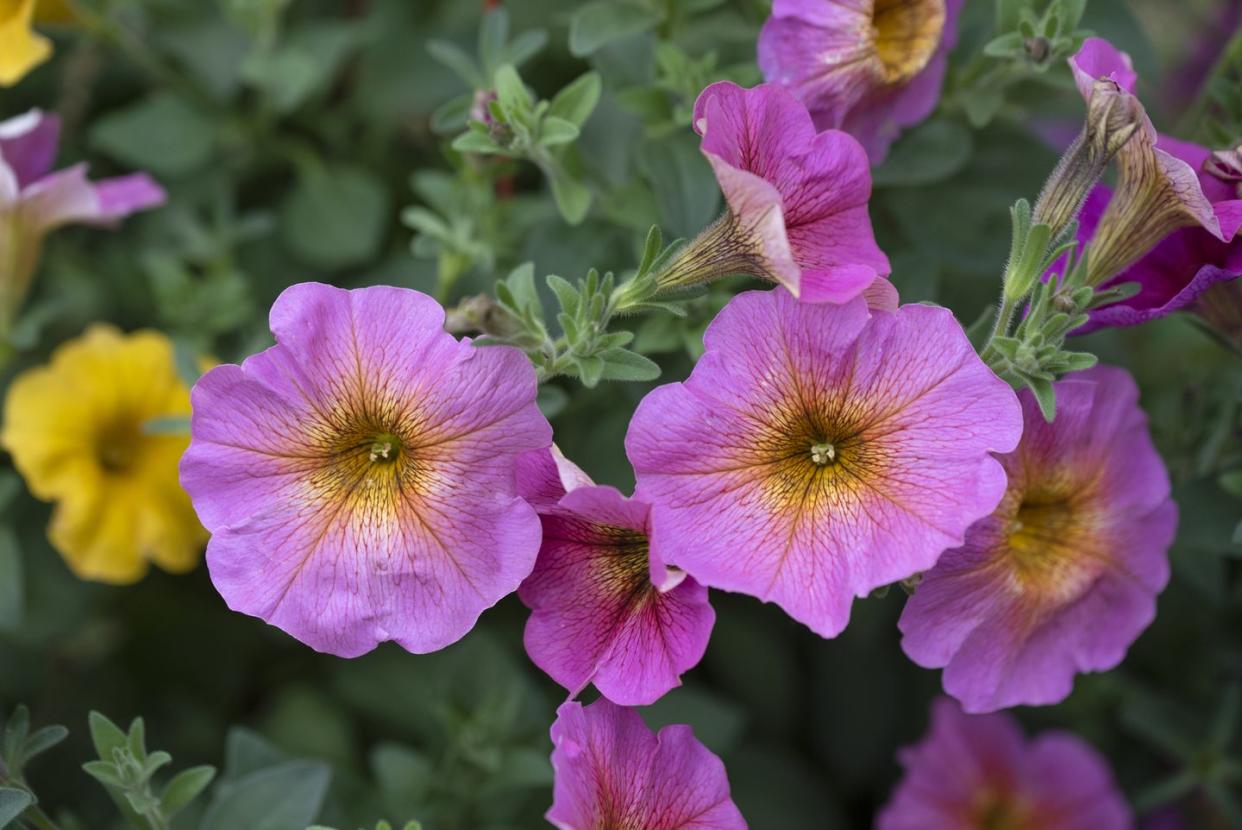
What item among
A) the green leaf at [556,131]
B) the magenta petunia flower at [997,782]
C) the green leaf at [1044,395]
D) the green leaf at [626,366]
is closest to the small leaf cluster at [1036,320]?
the green leaf at [1044,395]

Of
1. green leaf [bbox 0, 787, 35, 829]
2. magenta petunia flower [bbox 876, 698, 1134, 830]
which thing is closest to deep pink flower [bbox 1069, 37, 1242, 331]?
magenta petunia flower [bbox 876, 698, 1134, 830]

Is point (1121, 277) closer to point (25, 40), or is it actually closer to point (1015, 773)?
point (1015, 773)

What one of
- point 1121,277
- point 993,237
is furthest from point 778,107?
point 993,237

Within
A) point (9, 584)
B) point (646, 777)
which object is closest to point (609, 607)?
point (646, 777)

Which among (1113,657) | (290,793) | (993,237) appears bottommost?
(290,793)

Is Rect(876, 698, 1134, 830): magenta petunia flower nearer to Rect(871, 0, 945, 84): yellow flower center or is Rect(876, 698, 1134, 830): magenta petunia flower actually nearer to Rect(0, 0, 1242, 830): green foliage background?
Rect(0, 0, 1242, 830): green foliage background

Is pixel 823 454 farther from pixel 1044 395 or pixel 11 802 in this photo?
pixel 11 802
